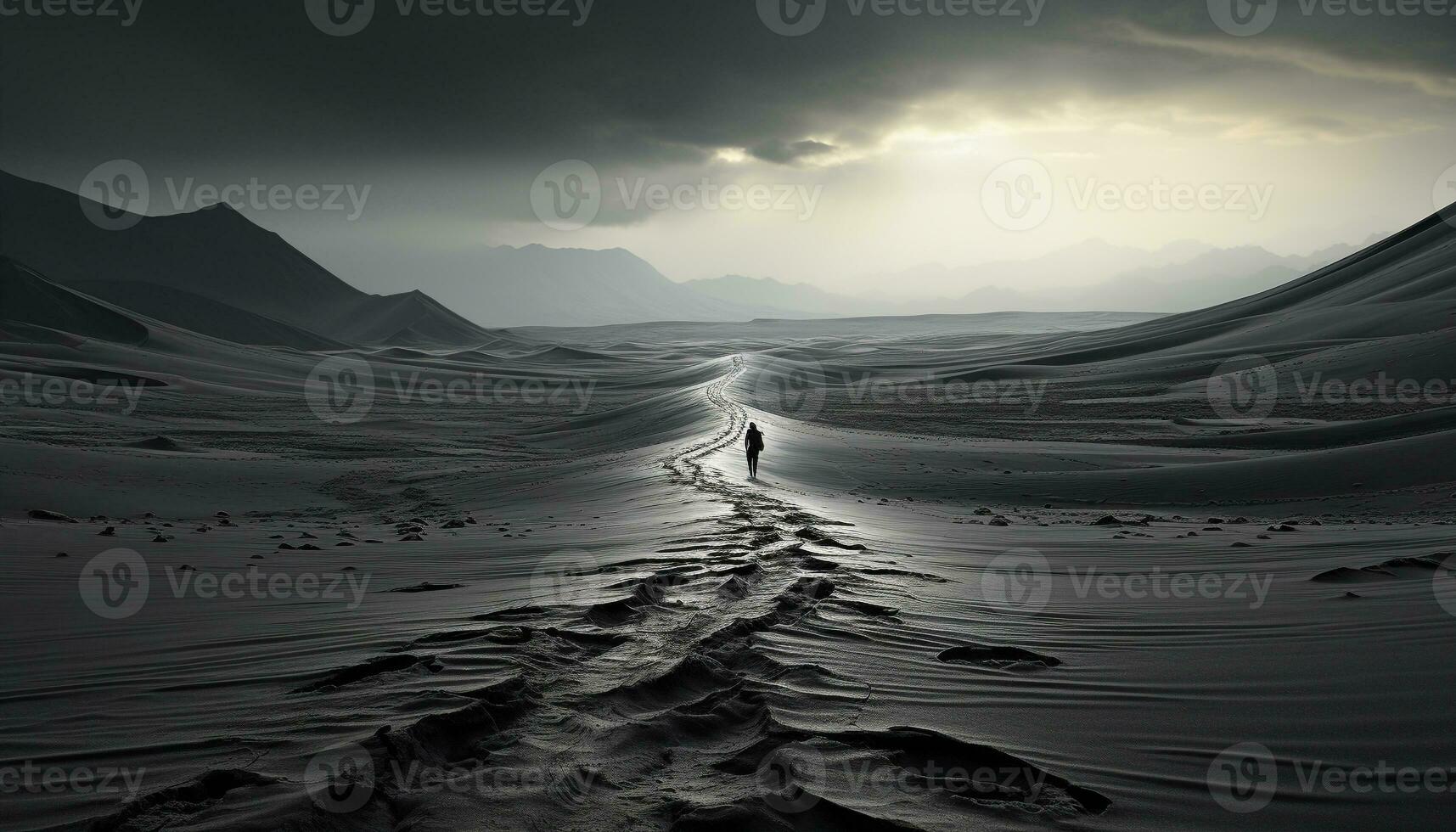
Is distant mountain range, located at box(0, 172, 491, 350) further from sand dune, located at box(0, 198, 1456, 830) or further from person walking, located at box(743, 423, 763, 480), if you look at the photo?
sand dune, located at box(0, 198, 1456, 830)

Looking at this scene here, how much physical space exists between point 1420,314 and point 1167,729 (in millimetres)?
44373

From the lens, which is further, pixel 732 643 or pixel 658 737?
pixel 732 643

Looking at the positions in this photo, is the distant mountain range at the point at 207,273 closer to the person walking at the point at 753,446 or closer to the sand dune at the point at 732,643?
the person walking at the point at 753,446

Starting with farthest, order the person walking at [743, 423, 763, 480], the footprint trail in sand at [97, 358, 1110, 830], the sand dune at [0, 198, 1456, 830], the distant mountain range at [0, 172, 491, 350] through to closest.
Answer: the distant mountain range at [0, 172, 491, 350]
the person walking at [743, 423, 763, 480]
the sand dune at [0, 198, 1456, 830]
the footprint trail in sand at [97, 358, 1110, 830]

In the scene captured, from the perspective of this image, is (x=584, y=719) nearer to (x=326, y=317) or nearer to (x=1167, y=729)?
(x=1167, y=729)

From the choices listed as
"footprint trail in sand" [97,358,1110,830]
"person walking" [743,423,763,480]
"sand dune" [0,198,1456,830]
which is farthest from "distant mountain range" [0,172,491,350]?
"footprint trail in sand" [97,358,1110,830]

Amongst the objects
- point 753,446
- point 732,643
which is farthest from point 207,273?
point 732,643

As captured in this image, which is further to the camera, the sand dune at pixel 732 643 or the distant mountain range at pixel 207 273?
the distant mountain range at pixel 207 273

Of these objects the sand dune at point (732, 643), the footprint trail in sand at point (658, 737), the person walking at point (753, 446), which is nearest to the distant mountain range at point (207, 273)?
the person walking at point (753, 446)

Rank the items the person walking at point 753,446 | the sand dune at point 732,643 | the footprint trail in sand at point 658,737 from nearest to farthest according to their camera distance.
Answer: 1. the footprint trail in sand at point 658,737
2. the sand dune at point 732,643
3. the person walking at point 753,446

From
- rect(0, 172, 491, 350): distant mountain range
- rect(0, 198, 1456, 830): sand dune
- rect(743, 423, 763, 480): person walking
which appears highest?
rect(0, 172, 491, 350): distant mountain range

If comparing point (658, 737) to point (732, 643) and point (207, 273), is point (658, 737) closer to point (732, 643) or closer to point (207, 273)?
point (732, 643)

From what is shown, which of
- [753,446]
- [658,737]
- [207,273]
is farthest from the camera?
[207,273]

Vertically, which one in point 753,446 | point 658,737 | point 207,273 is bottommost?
point 658,737
